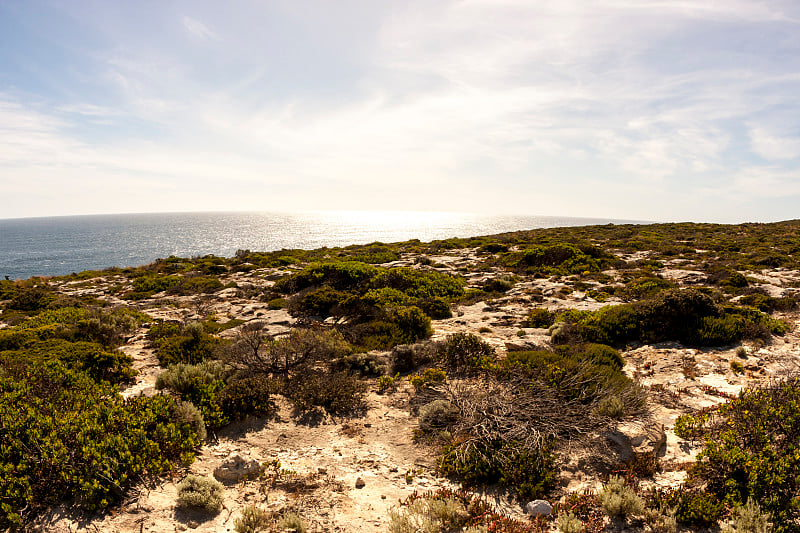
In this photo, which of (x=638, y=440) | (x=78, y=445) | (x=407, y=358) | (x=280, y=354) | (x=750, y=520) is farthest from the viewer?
(x=407, y=358)

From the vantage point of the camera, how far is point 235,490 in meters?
5.04

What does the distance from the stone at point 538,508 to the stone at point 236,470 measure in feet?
13.0

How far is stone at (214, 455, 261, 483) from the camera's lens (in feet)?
17.1

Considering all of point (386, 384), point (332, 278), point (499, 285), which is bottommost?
point (386, 384)

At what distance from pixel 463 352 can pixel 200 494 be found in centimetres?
620

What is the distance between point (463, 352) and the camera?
8992mm

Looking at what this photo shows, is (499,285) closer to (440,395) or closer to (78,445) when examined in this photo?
(440,395)

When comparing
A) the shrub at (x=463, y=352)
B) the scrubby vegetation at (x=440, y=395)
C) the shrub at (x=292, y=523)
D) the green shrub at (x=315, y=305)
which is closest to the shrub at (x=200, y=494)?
the scrubby vegetation at (x=440, y=395)

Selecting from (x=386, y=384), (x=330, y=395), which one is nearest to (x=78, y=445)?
(x=330, y=395)

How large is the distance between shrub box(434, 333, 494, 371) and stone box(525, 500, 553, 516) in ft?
13.1

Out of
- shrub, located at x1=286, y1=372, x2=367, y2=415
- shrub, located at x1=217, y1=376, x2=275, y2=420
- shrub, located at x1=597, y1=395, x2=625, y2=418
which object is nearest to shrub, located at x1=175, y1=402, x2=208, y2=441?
shrub, located at x1=217, y1=376, x2=275, y2=420

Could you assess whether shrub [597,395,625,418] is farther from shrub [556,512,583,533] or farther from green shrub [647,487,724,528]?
shrub [556,512,583,533]

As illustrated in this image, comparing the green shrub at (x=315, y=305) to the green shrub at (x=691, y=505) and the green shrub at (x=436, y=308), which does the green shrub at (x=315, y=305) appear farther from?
the green shrub at (x=691, y=505)

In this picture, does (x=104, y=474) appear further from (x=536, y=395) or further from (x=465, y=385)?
(x=536, y=395)
